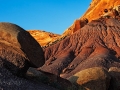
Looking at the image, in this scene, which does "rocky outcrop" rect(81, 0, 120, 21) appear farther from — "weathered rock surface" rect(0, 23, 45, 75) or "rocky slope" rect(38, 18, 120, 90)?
"weathered rock surface" rect(0, 23, 45, 75)

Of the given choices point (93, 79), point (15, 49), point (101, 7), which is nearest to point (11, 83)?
point (15, 49)

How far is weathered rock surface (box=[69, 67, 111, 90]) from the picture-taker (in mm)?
19562

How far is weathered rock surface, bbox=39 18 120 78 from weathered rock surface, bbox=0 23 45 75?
110 feet

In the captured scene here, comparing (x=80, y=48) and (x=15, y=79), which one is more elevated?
(x=15, y=79)

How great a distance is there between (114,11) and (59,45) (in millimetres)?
16667

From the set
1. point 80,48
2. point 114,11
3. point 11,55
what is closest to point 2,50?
point 11,55

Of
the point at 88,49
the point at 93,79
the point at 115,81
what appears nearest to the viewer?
the point at 93,79

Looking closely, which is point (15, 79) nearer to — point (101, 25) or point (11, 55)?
point (11, 55)

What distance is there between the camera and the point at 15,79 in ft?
45.6

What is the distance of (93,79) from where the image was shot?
2005 centimetres

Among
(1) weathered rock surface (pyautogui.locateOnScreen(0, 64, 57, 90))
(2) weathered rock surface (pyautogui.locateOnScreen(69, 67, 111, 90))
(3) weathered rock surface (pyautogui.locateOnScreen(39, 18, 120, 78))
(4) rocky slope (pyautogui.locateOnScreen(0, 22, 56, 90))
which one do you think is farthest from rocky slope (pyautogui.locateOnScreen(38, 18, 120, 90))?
(1) weathered rock surface (pyautogui.locateOnScreen(0, 64, 57, 90))

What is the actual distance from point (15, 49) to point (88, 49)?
47357 mm

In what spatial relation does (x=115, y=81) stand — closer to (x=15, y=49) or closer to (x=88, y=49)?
(x=15, y=49)

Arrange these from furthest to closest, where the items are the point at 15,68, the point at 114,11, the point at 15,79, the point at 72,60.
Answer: the point at 114,11
the point at 72,60
the point at 15,68
the point at 15,79
